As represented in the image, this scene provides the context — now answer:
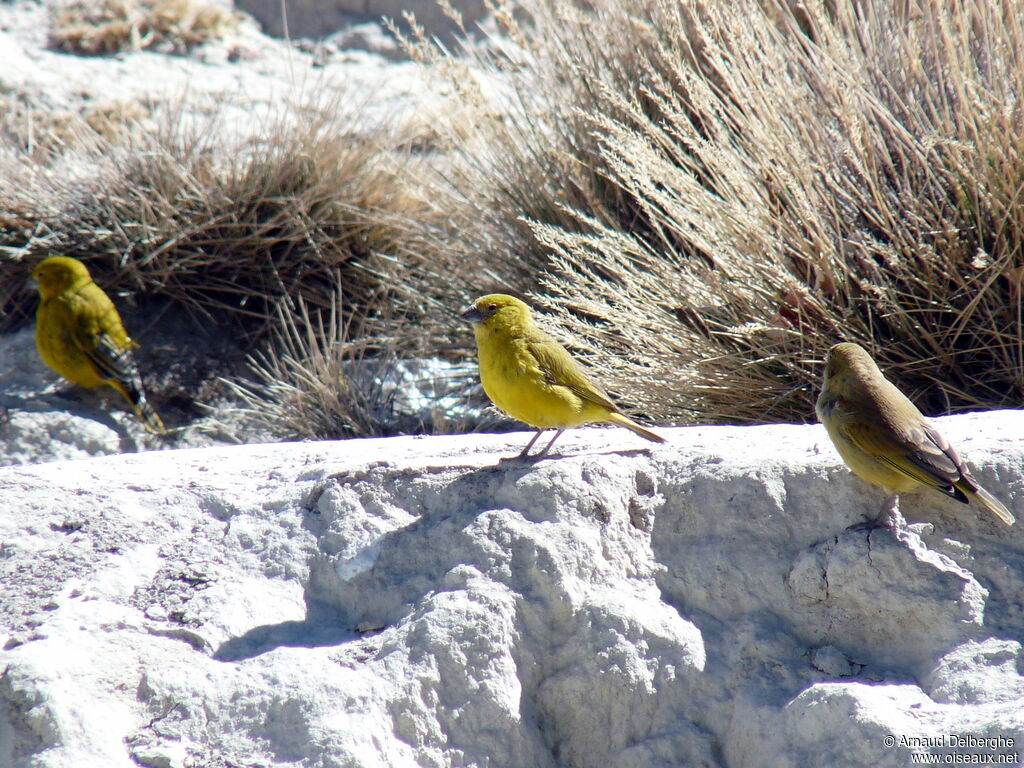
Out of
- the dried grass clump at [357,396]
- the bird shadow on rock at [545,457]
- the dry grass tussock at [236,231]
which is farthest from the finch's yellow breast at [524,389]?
the dry grass tussock at [236,231]

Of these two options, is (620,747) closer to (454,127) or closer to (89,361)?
(89,361)

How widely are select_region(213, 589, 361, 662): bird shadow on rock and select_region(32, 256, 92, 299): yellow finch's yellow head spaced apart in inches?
155

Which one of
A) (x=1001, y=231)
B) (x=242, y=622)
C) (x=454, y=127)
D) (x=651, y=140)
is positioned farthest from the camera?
(x=454, y=127)

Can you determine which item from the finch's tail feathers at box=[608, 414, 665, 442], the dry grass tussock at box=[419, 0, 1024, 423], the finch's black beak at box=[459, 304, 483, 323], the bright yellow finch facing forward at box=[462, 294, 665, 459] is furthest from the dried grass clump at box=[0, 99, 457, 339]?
the finch's tail feathers at box=[608, 414, 665, 442]

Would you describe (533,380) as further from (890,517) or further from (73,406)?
(73,406)

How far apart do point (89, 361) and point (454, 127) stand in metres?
2.65

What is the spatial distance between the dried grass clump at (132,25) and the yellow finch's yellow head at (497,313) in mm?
7937

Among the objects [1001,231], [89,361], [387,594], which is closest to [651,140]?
[1001,231]

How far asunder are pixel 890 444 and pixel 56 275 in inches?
187

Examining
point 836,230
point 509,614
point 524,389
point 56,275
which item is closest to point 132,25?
point 56,275

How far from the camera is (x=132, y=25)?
955 centimetres

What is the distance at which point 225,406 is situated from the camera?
5.77 metres

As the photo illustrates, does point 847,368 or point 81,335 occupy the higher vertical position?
point 847,368

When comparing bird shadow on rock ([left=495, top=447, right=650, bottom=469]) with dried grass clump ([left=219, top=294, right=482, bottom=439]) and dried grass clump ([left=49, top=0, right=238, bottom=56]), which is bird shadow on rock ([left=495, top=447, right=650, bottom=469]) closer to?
dried grass clump ([left=219, top=294, right=482, bottom=439])
